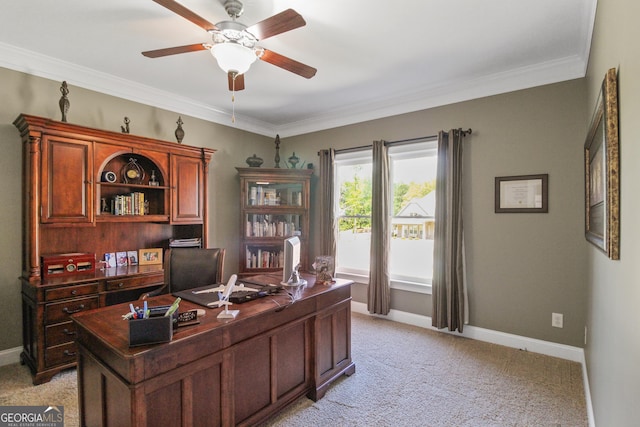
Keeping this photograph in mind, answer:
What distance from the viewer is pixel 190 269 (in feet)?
9.64

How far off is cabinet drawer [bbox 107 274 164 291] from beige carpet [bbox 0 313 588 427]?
2.52 ft

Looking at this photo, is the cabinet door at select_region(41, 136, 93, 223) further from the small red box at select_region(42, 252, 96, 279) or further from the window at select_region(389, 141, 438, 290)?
the window at select_region(389, 141, 438, 290)

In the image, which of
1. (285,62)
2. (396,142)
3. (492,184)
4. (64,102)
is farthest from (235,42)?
(492,184)

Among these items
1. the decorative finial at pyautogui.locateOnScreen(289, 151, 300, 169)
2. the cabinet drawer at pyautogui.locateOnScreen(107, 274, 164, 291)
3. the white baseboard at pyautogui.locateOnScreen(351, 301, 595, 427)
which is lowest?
the white baseboard at pyautogui.locateOnScreen(351, 301, 595, 427)

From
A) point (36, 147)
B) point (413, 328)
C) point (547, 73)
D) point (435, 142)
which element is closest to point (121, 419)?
point (36, 147)

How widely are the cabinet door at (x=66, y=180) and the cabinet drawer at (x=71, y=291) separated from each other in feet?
1.99

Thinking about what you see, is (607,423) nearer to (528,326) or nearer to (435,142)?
(528,326)

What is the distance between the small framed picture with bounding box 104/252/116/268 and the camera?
3334 mm

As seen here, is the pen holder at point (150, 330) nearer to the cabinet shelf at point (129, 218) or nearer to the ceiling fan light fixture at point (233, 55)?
the ceiling fan light fixture at point (233, 55)

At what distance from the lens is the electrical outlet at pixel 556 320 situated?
2.94 metres

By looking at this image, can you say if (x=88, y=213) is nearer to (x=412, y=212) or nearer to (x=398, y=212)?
(x=398, y=212)

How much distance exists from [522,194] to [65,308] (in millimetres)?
4303

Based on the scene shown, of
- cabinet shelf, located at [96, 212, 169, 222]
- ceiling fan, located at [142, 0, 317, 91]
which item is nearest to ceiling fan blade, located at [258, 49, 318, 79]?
ceiling fan, located at [142, 0, 317, 91]

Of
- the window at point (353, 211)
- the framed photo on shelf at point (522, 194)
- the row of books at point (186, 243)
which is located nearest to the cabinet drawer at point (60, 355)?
the row of books at point (186, 243)
